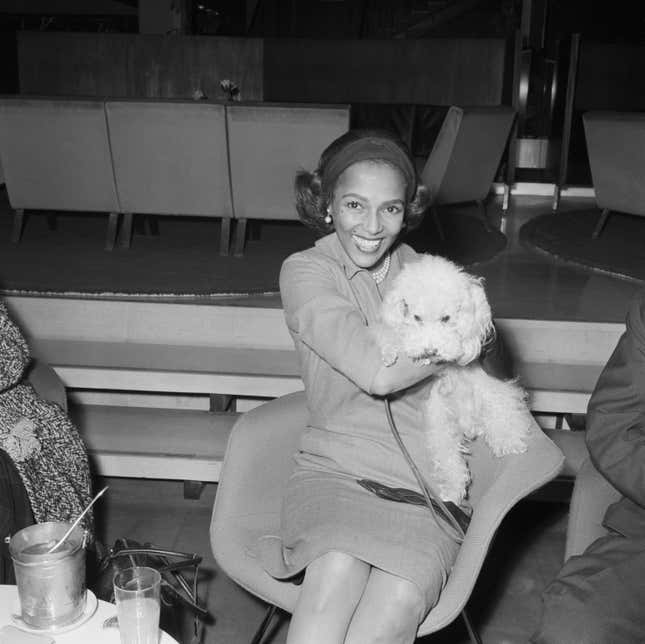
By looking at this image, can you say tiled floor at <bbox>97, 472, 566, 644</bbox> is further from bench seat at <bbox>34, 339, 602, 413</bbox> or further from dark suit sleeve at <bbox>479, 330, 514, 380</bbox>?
dark suit sleeve at <bbox>479, 330, 514, 380</bbox>

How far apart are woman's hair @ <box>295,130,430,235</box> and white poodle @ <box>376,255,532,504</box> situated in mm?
226

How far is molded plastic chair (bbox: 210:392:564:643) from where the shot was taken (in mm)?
1871

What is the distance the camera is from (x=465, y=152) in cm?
555

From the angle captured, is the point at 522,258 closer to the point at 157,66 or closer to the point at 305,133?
the point at 305,133

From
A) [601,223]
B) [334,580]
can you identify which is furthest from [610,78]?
[334,580]

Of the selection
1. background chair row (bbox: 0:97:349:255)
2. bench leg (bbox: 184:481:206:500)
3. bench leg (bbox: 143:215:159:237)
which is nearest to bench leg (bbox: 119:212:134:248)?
background chair row (bbox: 0:97:349:255)

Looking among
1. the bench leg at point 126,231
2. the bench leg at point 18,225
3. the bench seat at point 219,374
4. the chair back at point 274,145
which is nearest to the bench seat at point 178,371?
the bench seat at point 219,374

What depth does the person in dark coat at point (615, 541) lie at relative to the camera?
5.55 ft

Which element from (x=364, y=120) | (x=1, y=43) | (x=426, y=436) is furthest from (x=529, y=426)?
(x=1, y=43)

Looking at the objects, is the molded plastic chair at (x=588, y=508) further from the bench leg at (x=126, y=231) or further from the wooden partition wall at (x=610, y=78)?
the wooden partition wall at (x=610, y=78)

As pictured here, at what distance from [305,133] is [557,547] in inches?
111

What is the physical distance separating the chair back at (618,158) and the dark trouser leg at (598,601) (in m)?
4.01

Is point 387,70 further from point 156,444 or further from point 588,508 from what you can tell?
point 588,508

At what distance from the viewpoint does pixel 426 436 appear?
6.95 feet
